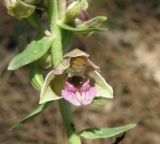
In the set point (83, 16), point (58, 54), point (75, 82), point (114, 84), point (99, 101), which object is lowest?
point (114, 84)

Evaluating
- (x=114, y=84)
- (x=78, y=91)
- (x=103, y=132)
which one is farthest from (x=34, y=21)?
(x=114, y=84)

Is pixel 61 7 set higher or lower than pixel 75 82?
higher

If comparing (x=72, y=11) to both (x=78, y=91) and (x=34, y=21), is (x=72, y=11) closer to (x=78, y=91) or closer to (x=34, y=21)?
(x=34, y=21)

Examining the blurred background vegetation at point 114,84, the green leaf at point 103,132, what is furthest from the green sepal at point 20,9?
the blurred background vegetation at point 114,84

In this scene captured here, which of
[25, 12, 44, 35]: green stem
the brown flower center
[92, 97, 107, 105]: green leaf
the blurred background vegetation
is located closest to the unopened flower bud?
[25, 12, 44, 35]: green stem

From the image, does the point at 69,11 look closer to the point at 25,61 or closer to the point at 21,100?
the point at 25,61

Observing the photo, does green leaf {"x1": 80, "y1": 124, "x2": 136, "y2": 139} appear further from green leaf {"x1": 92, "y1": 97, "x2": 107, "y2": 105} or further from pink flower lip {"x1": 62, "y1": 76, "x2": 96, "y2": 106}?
pink flower lip {"x1": 62, "y1": 76, "x2": 96, "y2": 106}
